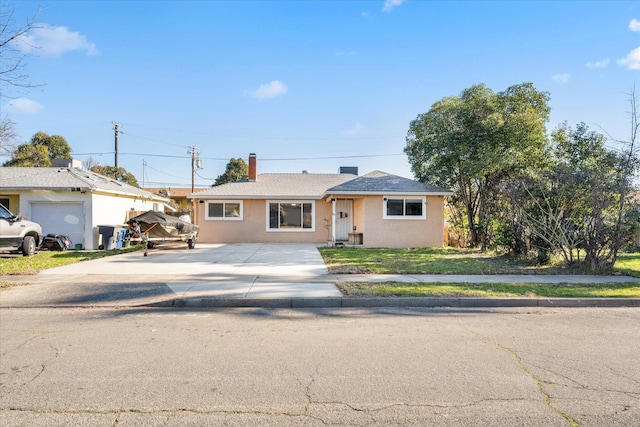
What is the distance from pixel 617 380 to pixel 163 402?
4.51m

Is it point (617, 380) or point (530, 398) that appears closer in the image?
point (530, 398)

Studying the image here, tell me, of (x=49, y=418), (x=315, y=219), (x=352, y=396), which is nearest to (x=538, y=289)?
(x=352, y=396)

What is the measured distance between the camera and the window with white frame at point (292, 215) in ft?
75.7

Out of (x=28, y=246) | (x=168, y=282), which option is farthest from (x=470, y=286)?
(x=28, y=246)

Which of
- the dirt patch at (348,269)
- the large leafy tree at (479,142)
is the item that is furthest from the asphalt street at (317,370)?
the large leafy tree at (479,142)

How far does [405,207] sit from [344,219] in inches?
151

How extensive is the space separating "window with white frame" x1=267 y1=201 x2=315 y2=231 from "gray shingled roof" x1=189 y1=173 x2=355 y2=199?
2.18 feet

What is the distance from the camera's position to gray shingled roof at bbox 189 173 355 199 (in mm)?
22391

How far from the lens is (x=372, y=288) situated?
8641 mm

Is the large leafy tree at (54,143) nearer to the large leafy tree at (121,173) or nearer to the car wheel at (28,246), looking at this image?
the large leafy tree at (121,173)

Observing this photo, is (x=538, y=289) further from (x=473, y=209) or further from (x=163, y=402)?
(x=473, y=209)

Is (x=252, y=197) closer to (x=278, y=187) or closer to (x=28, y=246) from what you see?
(x=278, y=187)

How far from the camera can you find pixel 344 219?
22609 millimetres

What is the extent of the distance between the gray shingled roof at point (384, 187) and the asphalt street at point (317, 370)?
1316 cm
